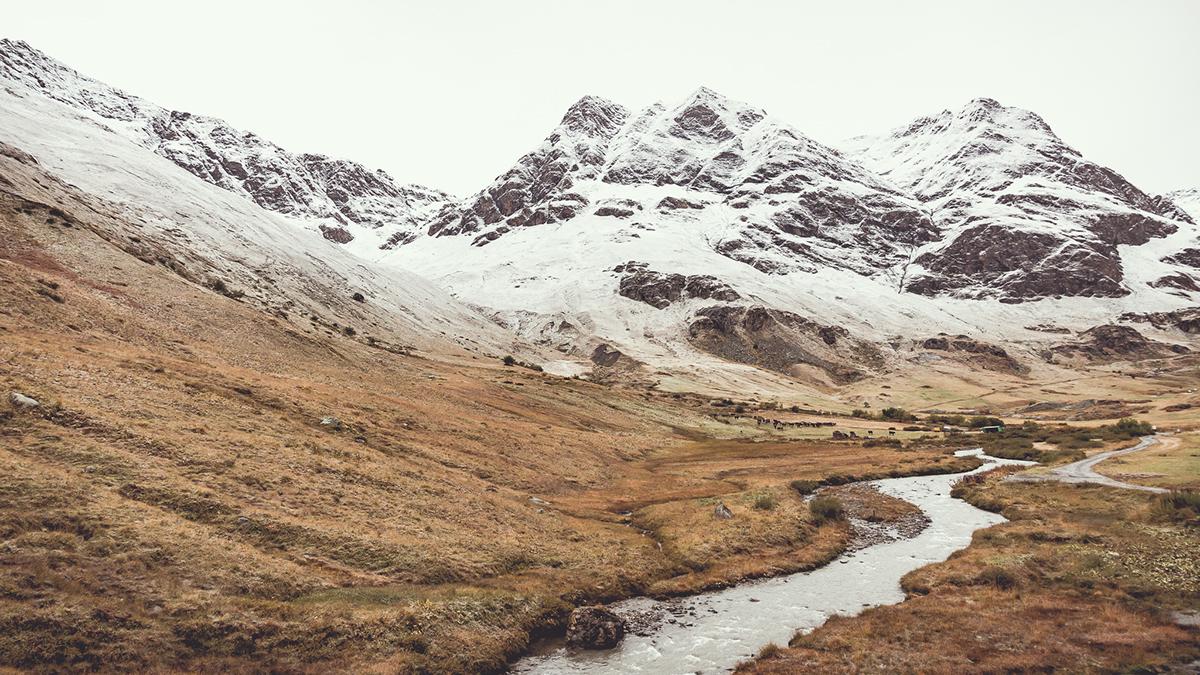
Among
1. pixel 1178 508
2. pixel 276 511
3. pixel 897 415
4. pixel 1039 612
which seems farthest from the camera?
pixel 897 415

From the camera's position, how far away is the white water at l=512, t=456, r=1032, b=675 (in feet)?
73.3

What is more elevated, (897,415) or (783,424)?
(897,415)

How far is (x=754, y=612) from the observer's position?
2736 centimetres

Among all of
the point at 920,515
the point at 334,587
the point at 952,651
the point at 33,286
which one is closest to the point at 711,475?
the point at 920,515

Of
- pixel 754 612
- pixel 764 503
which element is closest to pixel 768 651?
pixel 754 612

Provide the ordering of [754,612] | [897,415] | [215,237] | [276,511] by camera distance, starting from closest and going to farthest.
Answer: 1. [276,511]
2. [754,612]
3. [215,237]
4. [897,415]

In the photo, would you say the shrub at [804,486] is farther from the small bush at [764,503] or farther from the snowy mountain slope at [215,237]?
the snowy mountain slope at [215,237]

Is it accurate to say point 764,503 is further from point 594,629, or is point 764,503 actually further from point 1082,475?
point 1082,475

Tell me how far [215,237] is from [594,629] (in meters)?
161

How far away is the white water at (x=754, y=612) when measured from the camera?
2234 cm


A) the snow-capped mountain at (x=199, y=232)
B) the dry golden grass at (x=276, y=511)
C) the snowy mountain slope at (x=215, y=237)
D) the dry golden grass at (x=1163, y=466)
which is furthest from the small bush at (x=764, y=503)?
the snowy mountain slope at (x=215, y=237)

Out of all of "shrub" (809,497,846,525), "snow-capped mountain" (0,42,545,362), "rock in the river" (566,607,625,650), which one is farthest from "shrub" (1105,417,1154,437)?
"snow-capped mountain" (0,42,545,362)

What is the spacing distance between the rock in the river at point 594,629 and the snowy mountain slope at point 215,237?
→ 318 feet

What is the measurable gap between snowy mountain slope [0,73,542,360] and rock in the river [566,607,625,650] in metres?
97.0
